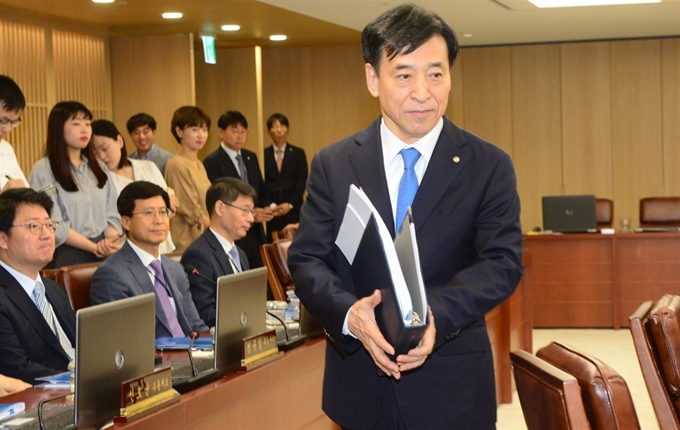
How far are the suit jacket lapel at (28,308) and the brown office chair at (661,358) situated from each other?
1.79 m

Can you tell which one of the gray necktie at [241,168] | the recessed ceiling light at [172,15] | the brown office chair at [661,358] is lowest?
the brown office chair at [661,358]

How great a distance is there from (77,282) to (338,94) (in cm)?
822

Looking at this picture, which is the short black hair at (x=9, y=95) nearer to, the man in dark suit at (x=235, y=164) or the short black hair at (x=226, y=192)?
the short black hair at (x=226, y=192)

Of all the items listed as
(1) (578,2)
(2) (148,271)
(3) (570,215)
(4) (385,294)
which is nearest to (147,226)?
(2) (148,271)

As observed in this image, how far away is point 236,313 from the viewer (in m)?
2.89

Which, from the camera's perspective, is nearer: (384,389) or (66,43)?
(384,389)

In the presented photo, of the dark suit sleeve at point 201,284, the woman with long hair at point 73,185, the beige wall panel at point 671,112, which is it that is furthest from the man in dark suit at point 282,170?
the dark suit sleeve at point 201,284

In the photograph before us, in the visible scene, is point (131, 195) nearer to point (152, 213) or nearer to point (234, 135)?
point (152, 213)

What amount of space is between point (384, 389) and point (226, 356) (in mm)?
1165

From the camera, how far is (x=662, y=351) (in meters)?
2.38

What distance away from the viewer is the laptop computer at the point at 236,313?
277cm

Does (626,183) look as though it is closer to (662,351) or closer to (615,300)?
(615,300)

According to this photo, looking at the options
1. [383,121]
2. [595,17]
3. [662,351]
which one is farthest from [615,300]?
[383,121]

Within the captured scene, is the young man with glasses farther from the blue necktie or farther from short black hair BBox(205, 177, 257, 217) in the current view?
the blue necktie
